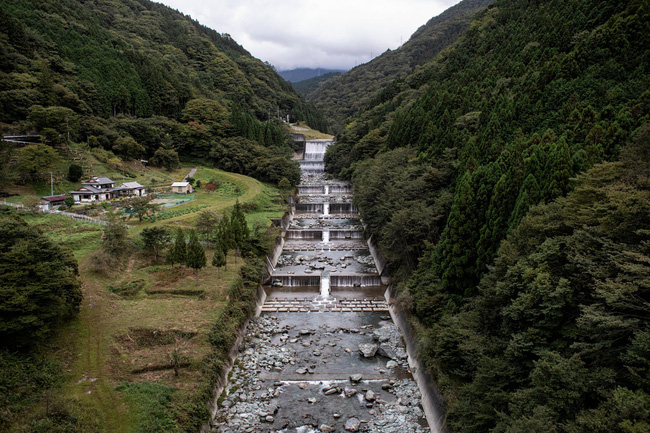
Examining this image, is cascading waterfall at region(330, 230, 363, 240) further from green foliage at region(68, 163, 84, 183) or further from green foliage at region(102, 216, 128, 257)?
green foliage at region(68, 163, 84, 183)

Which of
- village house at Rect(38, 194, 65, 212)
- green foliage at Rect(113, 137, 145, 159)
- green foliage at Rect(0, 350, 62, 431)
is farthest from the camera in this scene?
green foliage at Rect(113, 137, 145, 159)

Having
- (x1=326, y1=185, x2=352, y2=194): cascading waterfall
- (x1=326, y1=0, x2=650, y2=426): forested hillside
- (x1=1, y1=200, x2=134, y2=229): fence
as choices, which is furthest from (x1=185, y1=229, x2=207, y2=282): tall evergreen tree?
(x1=326, y1=185, x2=352, y2=194): cascading waterfall

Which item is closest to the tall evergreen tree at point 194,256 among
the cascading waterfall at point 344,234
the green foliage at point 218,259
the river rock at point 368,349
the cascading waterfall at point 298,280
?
the green foliage at point 218,259

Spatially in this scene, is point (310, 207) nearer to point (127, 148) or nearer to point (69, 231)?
point (127, 148)

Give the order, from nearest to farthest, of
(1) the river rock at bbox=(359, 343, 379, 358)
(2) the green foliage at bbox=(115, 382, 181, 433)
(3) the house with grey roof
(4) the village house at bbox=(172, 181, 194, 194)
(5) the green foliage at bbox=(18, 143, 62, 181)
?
(2) the green foliage at bbox=(115, 382, 181, 433) → (1) the river rock at bbox=(359, 343, 379, 358) → (5) the green foliage at bbox=(18, 143, 62, 181) → (3) the house with grey roof → (4) the village house at bbox=(172, 181, 194, 194)

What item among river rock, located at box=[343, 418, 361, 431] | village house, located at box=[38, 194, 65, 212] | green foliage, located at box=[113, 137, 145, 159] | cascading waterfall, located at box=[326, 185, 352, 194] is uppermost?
green foliage, located at box=[113, 137, 145, 159]

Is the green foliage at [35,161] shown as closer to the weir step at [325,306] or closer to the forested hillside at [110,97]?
the forested hillside at [110,97]
